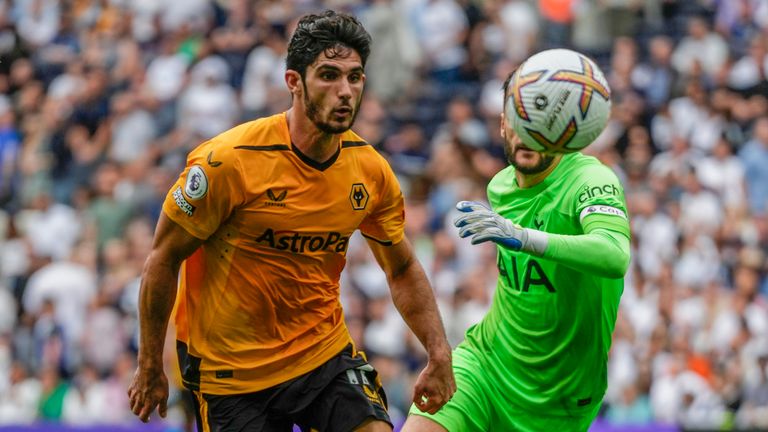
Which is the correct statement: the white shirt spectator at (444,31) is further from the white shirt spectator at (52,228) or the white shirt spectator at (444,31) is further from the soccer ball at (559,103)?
the soccer ball at (559,103)

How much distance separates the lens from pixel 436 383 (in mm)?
7988

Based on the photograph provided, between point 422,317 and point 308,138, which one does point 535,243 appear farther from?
point 308,138

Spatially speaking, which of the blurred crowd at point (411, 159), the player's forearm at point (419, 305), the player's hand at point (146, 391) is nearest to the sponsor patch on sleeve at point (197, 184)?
the player's hand at point (146, 391)

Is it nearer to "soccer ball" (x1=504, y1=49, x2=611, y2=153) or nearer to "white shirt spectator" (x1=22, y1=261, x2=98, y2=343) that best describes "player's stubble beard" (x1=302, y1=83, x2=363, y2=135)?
"soccer ball" (x1=504, y1=49, x2=611, y2=153)

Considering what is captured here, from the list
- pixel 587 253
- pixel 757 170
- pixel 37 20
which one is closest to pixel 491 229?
pixel 587 253

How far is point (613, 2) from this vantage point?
20766mm

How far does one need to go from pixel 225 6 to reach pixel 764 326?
1028 cm

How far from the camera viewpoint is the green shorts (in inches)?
326

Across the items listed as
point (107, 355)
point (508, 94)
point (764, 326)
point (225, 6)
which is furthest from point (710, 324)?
point (225, 6)

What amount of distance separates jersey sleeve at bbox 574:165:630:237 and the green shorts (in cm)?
120

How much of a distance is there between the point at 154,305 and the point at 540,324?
6.91ft

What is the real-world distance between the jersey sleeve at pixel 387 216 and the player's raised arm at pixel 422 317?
0.23 ft

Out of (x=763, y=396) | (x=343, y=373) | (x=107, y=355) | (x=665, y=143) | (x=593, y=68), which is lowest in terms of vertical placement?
(x=107, y=355)

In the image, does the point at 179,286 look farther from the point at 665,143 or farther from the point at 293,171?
the point at 665,143
